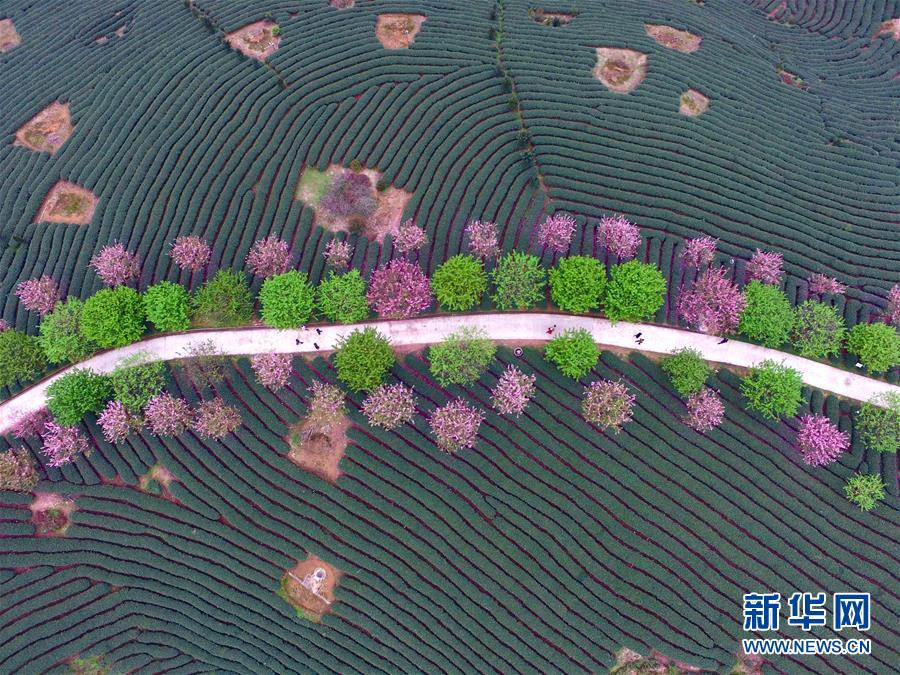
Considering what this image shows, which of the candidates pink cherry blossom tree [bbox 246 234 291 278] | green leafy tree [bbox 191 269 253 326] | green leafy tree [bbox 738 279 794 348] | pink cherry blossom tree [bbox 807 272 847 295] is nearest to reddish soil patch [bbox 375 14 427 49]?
pink cherry blossom tree [bbox 246 234 291 278]

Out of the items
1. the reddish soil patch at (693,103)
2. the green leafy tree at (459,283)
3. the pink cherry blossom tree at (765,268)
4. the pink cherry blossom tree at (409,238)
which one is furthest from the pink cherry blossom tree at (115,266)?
the pink cherry blossom tree at (765,268)

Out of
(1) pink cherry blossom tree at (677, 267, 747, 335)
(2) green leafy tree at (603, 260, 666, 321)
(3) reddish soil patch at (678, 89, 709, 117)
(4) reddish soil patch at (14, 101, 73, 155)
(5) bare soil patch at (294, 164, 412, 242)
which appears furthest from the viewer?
(4) reddish soil patch at (14, 101, 73, 155)

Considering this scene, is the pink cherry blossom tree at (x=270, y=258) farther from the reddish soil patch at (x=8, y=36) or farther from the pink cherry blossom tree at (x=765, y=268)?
the reddish soil patch at (x=8, y=36)

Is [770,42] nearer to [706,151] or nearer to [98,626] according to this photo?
[706,151]

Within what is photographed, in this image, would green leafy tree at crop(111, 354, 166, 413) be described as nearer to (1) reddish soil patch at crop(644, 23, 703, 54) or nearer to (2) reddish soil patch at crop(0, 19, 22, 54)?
(2) reddish soil patch at crop(0, 19, 22, 54)

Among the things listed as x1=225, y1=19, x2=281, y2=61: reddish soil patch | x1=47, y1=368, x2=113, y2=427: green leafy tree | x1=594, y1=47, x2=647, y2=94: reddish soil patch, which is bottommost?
x1=47, y1=368, x2=113, y2=427: green leafy tree

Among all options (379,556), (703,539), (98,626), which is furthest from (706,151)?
(98,626)

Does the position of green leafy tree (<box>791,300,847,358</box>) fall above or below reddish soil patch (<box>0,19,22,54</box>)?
below

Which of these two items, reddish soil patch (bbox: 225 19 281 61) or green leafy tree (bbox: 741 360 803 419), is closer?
green leafy tree (bbox: 741 360 803 419)
